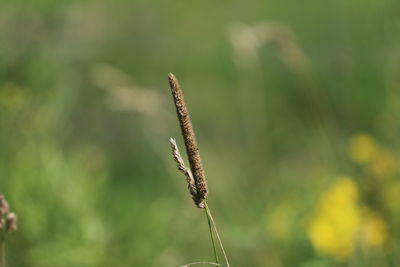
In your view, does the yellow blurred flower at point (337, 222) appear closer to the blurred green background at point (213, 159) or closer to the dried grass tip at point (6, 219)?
the blurred green background at point (213, 159)

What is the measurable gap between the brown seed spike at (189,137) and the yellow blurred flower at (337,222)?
1.67m

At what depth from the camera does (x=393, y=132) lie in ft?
11.7

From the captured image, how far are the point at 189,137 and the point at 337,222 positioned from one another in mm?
1871

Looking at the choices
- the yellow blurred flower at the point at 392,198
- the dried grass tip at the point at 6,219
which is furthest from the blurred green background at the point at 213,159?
the dried grass tip at the point at 6,219

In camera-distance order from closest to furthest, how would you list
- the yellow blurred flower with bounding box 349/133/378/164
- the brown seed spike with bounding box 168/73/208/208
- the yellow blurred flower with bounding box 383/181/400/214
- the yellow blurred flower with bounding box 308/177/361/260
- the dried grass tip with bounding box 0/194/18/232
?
the brown seed spike with bounding box 168/73/208/208, the dried grass tip with bounding box 0/194/18/232, the yellow blurred flower with bounding box 308/177/361/260, the yellow blurred flower with bounding box 383/181/400/214, the yellow blurred flower with bounding box 349/133/378/164

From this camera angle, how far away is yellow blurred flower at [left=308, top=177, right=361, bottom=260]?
3094mm

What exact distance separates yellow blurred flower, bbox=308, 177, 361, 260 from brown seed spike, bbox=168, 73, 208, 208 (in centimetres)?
167

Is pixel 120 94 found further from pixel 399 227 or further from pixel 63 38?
pixel 63 38

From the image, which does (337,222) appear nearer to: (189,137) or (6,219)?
(6,219)

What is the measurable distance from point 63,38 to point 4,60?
2677 millimetres

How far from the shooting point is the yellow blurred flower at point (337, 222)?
3094 mm

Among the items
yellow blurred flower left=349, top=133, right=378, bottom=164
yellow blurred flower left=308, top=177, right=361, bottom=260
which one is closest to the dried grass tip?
yellow blurred flower left=308, top=177, right=361, bottom=260

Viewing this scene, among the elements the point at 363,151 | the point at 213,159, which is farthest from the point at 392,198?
the point at 213,159

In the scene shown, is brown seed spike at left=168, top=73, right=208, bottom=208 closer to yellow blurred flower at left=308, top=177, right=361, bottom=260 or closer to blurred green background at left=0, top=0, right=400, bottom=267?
blurred green background at left=0, top=0, right=400, bottom=267
